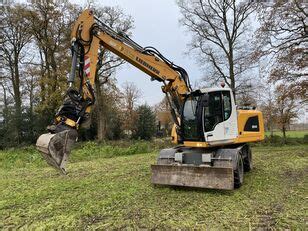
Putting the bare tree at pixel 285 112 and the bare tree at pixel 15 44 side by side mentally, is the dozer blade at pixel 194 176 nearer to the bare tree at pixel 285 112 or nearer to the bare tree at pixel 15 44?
the bare tree at pixel 285 112

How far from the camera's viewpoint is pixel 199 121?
22.2ft

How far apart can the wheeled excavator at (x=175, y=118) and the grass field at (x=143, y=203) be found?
0.46m

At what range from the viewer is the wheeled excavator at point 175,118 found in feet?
17.6

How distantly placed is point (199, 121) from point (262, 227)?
2.80 metres

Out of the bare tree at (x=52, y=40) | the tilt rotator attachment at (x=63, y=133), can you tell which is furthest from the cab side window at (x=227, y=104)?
the bare tree at (x=52, y=40)

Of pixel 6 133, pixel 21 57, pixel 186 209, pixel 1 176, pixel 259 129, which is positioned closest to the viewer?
pixel 186 209

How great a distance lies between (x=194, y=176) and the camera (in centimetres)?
641

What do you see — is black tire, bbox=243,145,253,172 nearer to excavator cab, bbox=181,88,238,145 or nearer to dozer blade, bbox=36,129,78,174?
excavator cab, bbox=181,88,238,145

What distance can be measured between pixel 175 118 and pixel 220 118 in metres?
1.14

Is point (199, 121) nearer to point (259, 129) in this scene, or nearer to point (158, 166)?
Answer: point (158, 166)

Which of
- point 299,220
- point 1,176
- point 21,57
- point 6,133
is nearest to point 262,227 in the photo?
point 299,220

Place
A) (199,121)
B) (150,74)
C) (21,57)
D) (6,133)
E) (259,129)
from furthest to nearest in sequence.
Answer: (21,57) < (6,133) < (259,129) < (150,74) < (199,121)

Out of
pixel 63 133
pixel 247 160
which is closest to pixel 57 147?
pixel 63 133

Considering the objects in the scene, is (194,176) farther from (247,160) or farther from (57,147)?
(247,160)
